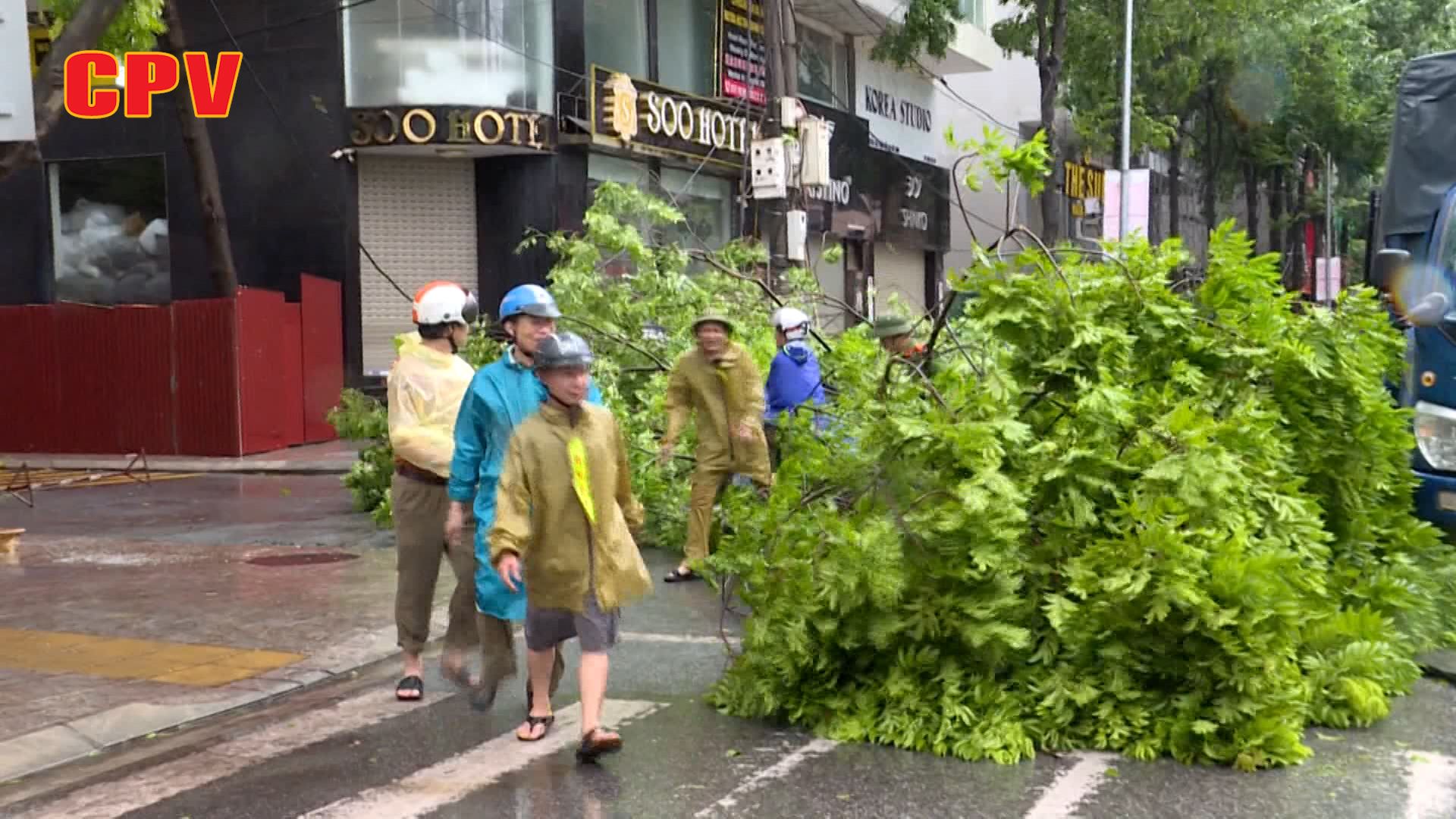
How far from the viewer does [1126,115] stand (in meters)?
28.0

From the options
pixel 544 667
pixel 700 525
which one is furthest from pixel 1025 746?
pixel 700 525

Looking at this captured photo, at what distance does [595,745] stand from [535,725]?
510 mm

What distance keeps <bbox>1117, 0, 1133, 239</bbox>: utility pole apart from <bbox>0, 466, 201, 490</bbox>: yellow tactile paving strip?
17591 millimetres

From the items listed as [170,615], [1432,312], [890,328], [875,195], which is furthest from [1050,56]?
[170,615]

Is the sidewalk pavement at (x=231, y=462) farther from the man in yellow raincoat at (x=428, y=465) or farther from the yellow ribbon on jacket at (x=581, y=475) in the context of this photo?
the yellow ribbon on jacket at (x=581, y=475)

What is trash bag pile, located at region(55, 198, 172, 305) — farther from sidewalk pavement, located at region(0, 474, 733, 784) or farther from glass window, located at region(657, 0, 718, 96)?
sidewalk pavement, located at region(0, 474, 733, 784)

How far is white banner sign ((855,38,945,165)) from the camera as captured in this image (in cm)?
3316

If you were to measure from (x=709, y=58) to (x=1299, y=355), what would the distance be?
20.5 metres

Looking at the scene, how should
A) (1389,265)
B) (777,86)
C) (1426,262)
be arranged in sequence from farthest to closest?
(777,86) < (1426,262) < (1389,265)

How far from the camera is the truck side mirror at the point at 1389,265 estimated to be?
8.44 metres

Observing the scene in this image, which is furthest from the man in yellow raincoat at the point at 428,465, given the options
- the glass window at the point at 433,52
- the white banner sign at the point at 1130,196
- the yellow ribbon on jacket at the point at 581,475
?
the white banner sign at the point at 1130,196

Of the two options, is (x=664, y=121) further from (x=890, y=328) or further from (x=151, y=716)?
(x=151, y=716)

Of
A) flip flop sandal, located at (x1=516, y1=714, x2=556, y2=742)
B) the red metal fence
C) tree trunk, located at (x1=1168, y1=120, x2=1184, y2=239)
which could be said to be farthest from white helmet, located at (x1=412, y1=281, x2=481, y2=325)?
tree trunk, located at (x1=1168, y1=120, x2=1184, y2=239)

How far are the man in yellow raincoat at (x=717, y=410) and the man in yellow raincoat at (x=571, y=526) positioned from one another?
3.33m
